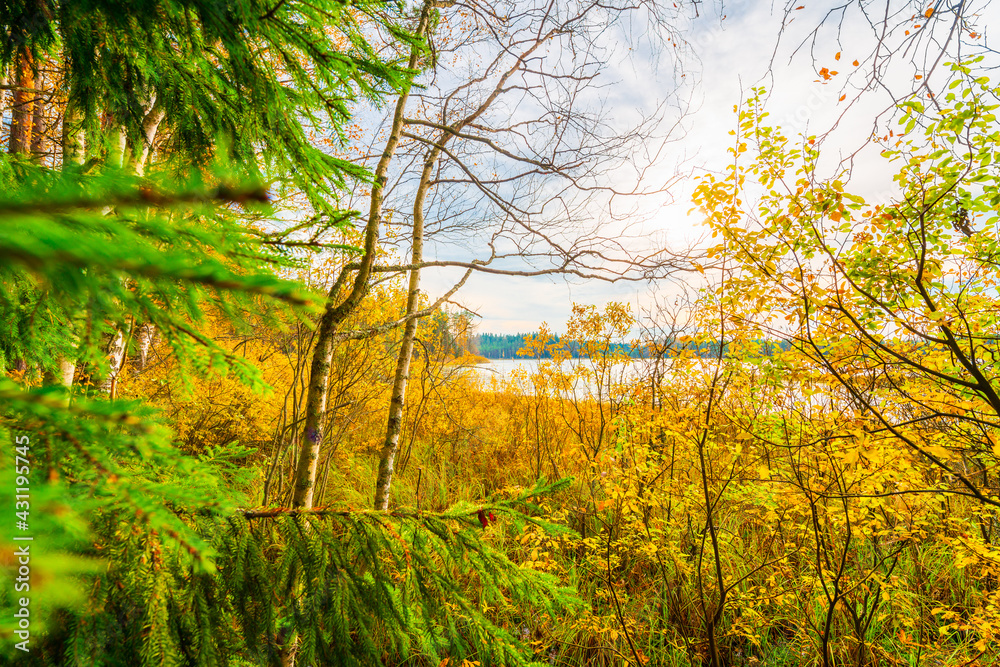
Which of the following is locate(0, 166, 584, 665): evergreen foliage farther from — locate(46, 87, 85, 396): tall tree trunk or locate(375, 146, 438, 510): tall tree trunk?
locate(375, 146, 438, 510): tall tree trunk

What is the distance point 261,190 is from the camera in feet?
1.07

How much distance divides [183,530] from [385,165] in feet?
7.94

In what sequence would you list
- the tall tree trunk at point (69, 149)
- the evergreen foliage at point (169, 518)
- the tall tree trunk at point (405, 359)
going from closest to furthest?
the evergreen foliage at point (169, 518)
the tall tree trunk at point (69, 149)
the tall tree trunk at point (405, 359)

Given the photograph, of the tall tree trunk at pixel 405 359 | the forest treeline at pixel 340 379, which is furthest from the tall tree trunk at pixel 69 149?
the tall tree trunk at pixel 405 359

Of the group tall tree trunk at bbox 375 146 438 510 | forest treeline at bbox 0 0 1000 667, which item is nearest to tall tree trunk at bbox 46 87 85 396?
forest treeline at bbox 0 0 1000 667

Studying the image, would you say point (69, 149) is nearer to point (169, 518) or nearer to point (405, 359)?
point (405, 359)

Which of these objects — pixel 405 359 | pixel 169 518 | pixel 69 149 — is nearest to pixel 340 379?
pixel 405 359

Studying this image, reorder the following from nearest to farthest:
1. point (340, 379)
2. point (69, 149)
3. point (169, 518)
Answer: point (169, 518) → point (69, 149) → point (340, 379)

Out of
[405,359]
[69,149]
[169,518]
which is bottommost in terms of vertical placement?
[169,518]

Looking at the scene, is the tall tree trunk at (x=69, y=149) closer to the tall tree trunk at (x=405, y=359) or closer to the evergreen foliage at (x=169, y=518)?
the evergreen foliage at (x=169, y=518)

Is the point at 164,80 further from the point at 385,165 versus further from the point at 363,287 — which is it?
the point at 385,165

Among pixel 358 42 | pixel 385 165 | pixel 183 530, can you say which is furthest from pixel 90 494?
pixel 385 165

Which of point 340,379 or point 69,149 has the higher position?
point 69,149

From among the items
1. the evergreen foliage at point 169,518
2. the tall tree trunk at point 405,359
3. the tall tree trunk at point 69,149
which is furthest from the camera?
the tall tree trunk at point 405,359
